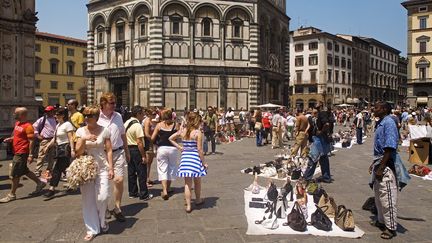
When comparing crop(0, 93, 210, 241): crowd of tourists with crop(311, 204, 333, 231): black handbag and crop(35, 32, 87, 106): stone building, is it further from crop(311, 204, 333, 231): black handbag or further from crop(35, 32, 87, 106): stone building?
crop(35, 32, 87, 106): stone building

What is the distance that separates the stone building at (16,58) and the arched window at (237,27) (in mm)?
19830

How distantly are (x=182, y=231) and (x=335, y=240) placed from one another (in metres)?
2.16

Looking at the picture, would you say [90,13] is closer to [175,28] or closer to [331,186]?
[175,28]

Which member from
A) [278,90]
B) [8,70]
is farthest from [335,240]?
[278,90]

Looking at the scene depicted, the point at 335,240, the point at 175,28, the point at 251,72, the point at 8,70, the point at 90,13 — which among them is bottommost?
the point at 335,240

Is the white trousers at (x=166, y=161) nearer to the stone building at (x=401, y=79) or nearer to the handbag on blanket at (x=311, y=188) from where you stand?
the handbag on blanket at (x=311, y=188)

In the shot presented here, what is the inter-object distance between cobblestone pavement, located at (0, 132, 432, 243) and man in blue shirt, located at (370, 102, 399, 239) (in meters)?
0.27

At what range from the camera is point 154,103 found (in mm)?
30875

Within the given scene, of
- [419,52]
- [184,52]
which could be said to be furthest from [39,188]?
[419,52]

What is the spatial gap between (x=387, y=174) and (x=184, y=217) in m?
3.18

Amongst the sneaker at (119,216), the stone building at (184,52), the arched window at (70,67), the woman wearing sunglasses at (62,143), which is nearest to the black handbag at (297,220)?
the sneaker at (119,216)

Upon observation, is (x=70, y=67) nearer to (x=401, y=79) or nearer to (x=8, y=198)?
(x=8, y=198)

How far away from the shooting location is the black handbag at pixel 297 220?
18.6 feet

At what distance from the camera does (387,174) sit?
544 centimetres
